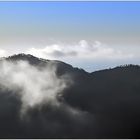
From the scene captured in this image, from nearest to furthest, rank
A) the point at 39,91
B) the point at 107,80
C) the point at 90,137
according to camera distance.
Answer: the point at 90,137, the point at 39,91, the point at 107,80

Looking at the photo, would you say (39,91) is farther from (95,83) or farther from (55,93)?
(95,83)

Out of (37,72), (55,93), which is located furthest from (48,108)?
(37,72)

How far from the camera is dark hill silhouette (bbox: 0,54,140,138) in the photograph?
1016 centimetres

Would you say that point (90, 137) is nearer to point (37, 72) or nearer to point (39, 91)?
point (39, 91)

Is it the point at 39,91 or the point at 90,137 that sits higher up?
the point at 39,91

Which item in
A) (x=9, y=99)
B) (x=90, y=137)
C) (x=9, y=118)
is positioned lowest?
(x=90, y=137)

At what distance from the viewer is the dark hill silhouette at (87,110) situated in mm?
10164

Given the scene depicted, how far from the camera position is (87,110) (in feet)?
39.3

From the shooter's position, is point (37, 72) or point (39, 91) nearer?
point (39, 91)

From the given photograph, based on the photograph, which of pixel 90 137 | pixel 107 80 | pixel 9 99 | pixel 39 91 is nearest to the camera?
pixel 90 137

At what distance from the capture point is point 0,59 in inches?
403

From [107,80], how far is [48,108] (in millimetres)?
2482

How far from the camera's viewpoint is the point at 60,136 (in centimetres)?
992

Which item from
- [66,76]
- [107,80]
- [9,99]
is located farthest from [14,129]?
[107,80]
